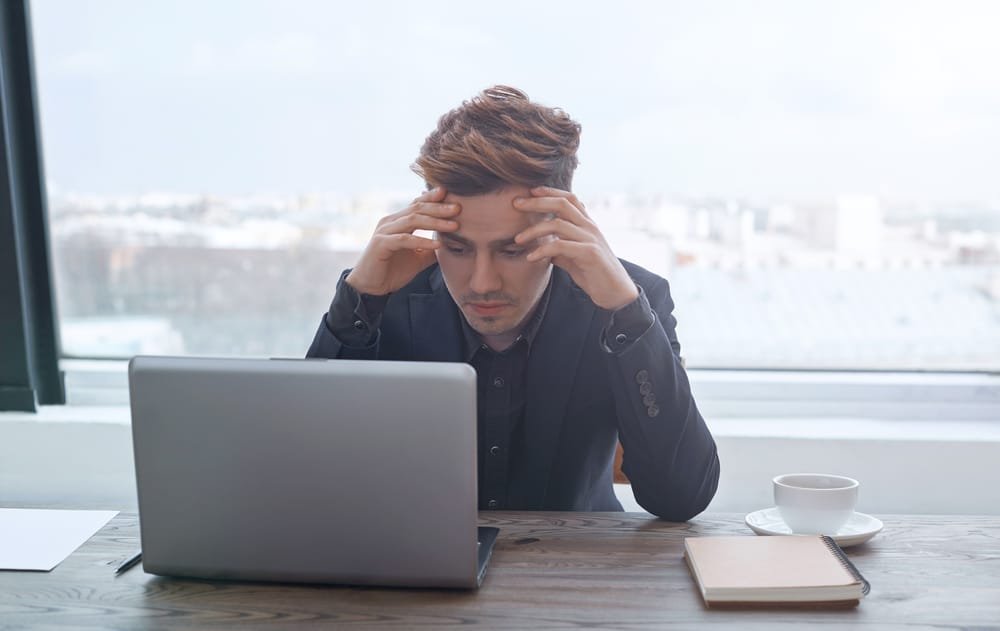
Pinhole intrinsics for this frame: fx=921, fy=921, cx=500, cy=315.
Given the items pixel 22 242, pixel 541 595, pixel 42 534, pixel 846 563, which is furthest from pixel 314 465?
pixel 22 242

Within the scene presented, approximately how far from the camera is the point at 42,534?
4.03 feet

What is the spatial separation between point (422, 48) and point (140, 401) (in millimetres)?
1599

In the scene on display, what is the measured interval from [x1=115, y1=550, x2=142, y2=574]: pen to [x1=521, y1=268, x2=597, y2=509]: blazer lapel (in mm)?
672

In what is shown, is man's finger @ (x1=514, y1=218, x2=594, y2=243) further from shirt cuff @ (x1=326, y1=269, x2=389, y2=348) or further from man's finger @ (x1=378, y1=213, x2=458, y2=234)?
shirt cuff @ (x1=326, y1=269, x2=389, y2=348)

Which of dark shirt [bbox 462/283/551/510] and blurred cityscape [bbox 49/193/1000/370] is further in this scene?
blurred cityscape [bbox 49/193/1000/370]

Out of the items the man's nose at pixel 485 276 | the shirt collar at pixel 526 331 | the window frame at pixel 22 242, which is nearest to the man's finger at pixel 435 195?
the man's nose at pixel 485 276

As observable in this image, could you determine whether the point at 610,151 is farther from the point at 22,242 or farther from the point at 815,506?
the point at 22,242

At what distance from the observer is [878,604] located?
3.25 feet

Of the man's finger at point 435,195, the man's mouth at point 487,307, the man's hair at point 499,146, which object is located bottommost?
the man's mouth at point 487,307

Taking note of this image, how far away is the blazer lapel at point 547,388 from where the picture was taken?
5.18 ft

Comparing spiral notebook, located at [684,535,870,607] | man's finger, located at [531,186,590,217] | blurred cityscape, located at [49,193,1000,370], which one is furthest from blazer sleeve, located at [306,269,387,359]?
blurred cityscape, located at [49,193,1000,370]

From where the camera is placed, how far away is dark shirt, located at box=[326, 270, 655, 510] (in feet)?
5.09

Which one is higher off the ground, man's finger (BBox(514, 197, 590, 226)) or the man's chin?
man's finger (BBox(514, 197, 590, 226))

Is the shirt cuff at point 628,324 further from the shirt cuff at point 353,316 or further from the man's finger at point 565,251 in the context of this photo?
the shirt cuff at point 353,316
